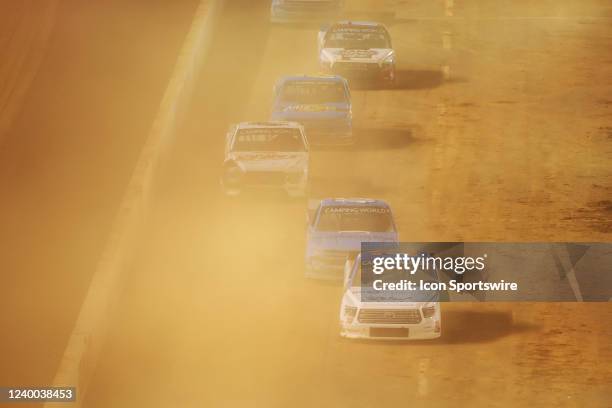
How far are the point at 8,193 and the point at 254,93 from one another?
919 centimetres

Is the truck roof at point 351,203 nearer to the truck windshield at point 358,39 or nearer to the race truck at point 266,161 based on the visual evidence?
the race truck at point 266,161

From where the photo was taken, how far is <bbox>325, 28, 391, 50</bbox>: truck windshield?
47.8 meters

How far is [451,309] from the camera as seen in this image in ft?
104

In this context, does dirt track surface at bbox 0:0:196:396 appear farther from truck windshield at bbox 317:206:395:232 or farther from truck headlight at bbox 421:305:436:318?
truck headlight at bbox 421:305:436:318

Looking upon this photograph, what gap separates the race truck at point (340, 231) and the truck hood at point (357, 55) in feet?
41.9

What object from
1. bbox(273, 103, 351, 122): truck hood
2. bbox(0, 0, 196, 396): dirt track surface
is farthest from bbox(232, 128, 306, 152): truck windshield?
bbox(0, 0, 196, 396): dirt track surface

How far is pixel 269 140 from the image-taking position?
38.7 meters

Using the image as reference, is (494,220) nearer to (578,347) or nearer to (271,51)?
(578,347)

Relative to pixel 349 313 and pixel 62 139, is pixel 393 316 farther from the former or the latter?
pixel 62 139

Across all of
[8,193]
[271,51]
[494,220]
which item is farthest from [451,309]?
[271,51]

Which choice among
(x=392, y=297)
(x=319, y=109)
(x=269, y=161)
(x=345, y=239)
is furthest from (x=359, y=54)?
(x=392, y=297)

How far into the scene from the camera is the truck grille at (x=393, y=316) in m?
29.3

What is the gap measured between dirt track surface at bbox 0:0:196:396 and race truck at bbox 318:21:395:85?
178 inches

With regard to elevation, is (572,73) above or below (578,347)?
below
